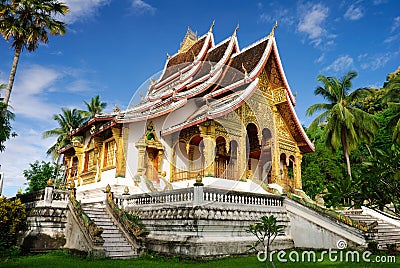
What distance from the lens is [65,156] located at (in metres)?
21.0

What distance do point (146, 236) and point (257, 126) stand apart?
8033mm

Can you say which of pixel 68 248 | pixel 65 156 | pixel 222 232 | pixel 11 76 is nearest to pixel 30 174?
pixel 65 156

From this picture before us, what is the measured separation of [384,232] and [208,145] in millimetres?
8082

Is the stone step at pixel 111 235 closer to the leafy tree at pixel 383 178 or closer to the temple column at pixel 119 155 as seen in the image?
the temple column at pixel 119 155

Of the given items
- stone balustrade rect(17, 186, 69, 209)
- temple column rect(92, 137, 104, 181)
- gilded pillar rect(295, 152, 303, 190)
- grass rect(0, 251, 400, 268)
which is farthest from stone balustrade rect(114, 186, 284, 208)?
gilded pillar rect(295, 152, 303, 190)

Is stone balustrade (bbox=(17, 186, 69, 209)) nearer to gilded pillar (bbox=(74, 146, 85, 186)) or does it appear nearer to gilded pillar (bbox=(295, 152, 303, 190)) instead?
gilded pillar (bbox=(74, 146, 85, 186))

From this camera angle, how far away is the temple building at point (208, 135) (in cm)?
1422

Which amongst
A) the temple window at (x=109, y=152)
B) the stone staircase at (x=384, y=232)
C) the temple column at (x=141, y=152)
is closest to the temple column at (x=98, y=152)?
the temple window at (x=109, y=152)

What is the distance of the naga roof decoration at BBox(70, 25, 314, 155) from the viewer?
14312 mm

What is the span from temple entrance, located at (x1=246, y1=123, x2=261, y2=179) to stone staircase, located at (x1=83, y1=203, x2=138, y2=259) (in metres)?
8.30

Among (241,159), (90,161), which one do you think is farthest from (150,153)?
(90,161)

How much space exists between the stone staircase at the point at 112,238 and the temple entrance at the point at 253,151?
830 centimetres

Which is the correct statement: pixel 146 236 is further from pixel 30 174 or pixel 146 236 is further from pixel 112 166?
pixel 30 174

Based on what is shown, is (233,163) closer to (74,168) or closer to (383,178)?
(74,168)
